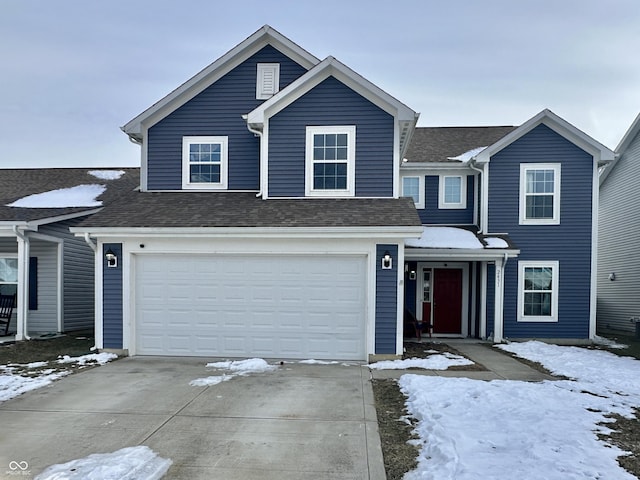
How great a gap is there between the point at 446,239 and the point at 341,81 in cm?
510

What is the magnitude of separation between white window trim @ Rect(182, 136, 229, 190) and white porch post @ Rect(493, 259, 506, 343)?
24.8 ft

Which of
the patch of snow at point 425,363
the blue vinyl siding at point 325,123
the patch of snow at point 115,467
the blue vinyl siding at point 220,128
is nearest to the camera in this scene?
the patch of snow at point 115,467

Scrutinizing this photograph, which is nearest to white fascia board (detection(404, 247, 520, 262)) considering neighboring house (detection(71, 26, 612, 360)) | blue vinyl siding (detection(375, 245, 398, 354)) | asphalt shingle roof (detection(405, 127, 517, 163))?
neighboring house (detection(71, 26, 612, 360))

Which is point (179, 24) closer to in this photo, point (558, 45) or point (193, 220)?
point (193, 220)

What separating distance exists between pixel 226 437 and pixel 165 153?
8.30m

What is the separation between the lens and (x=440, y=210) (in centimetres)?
1359

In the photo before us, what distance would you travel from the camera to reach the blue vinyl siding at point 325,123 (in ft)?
33.0

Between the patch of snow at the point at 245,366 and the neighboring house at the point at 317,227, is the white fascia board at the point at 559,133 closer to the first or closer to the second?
the neighboring house at the point at 317,227

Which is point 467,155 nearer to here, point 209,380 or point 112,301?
point 209,380

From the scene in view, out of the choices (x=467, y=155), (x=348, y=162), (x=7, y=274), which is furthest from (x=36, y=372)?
(x=467, y=155)

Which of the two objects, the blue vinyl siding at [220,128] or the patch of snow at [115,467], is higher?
the blue vinyl siding at [220,128]

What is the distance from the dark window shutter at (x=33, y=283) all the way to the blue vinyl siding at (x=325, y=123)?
7.46 m

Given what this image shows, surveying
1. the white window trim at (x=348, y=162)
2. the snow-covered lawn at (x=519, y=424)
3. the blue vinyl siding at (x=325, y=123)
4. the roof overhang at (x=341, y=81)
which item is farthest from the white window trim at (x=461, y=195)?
the snow-covered lawn at (x=519, y=424)

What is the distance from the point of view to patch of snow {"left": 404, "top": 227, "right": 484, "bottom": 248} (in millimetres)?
11742
